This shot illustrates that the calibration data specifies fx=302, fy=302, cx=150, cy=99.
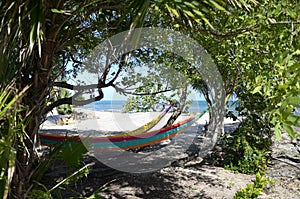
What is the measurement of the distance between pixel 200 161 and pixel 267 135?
0.96m

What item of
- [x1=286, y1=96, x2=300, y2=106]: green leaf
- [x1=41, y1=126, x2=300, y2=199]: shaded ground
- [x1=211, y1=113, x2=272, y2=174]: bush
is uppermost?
[x1=286, y1=96, x2=300, y2=106]: green leaf

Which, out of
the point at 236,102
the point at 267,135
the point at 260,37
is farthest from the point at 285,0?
the point at 267,135

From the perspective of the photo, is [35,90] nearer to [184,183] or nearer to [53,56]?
Result: [53,56]

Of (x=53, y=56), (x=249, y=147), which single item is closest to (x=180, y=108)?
(x=249, y=147)

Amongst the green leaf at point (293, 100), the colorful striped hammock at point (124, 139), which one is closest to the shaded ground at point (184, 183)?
the colorful striped hammock at point (124, 139)

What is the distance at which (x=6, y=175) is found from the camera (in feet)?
3.96

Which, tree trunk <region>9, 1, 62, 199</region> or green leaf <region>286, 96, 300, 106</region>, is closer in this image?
green leaf <region>286, 96, 300, 106</region>

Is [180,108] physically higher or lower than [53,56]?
lower

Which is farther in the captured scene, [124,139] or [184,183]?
[124,139]

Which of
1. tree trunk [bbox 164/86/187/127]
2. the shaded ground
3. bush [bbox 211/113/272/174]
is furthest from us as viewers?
tree trunk [bbox 164/86/187/127]

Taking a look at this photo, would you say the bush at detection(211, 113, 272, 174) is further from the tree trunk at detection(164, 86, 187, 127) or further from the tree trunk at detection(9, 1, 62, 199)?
the tree trunk at detection(9, 1, 62, 199)

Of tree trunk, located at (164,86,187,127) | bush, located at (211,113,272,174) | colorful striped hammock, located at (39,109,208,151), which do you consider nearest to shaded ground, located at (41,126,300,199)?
bush, located at (211,113,272,174)

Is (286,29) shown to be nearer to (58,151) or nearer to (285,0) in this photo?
(285,0)

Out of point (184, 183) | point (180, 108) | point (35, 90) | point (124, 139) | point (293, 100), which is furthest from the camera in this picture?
point (180, 108)
